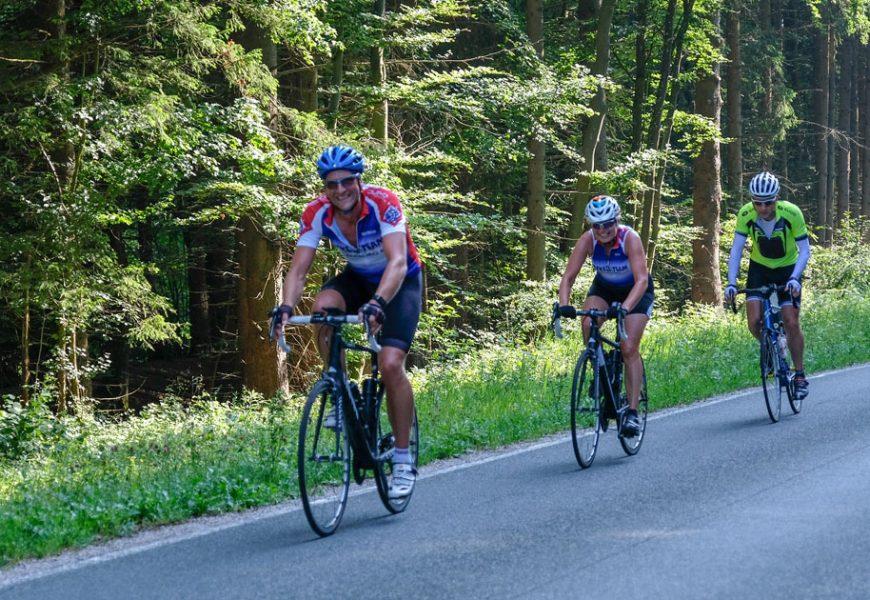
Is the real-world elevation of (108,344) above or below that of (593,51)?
below

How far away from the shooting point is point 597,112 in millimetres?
24469

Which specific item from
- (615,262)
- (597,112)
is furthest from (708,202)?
(615,262)

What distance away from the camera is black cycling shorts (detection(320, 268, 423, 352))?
7.07m

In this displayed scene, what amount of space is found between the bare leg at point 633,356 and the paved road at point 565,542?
1.87 feet

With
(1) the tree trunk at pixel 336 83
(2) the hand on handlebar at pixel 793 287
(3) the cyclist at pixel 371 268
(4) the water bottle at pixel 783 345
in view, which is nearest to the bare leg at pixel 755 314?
(4) the water bottle at pixel 783 345

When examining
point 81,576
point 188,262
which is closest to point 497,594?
point 81,576

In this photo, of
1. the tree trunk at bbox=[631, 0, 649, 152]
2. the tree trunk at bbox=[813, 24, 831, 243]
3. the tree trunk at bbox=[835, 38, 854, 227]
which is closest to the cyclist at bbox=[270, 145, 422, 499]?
the tree trunk at bbox=[631, 0, 649, 152]

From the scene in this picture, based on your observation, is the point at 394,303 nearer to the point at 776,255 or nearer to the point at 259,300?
the point at 776,255

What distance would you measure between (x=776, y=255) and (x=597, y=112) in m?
13.2

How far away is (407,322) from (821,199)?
3841 cm

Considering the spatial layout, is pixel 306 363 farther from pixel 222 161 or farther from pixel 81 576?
pixel 81 576

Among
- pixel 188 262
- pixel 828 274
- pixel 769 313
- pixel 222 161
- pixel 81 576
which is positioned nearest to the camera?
pixel 81 576

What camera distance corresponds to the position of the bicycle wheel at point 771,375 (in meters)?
11.5

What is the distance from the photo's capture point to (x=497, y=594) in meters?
5.35
